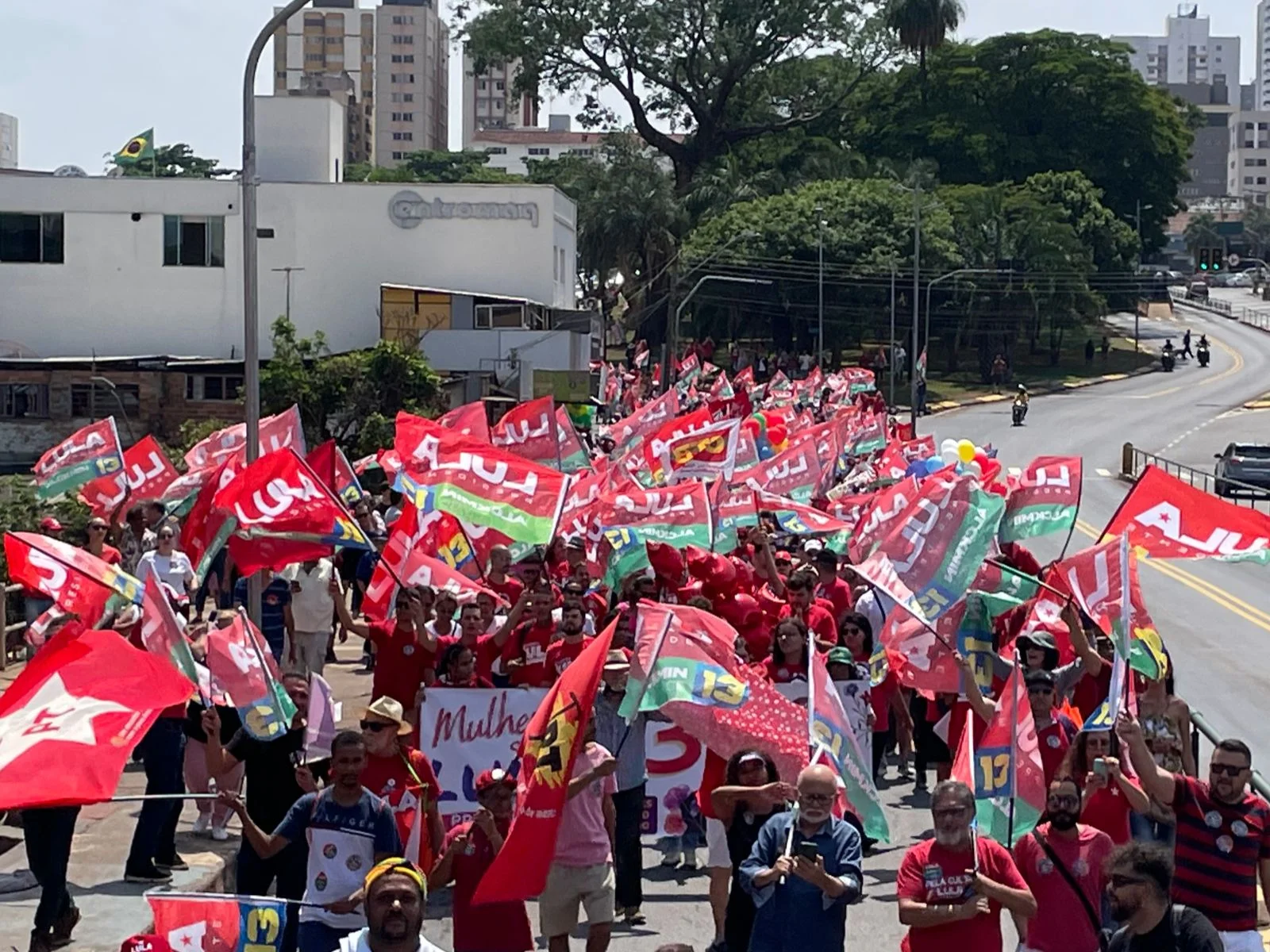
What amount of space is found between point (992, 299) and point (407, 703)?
69226 millimetres

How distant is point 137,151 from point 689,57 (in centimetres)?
3257

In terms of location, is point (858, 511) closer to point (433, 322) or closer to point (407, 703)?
point (407, 703)

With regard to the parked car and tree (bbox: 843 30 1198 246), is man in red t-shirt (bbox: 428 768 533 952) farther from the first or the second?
tree (bbox: 843 30 1198 246)

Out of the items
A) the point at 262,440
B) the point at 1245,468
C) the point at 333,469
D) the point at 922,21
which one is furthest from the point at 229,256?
the point at 922,21

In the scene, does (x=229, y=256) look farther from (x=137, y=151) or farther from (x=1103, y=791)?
(x=1103, y=791)

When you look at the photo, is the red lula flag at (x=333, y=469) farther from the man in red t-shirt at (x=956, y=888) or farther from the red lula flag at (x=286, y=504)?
the man in red t-shirt at (x=956, y=888)

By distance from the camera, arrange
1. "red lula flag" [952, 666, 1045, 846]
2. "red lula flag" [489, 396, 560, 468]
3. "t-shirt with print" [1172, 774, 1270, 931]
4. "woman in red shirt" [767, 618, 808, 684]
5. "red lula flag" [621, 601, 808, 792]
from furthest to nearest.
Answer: "red lula flag" [489, 396, 560, 468] < "woman in red shirt" [767, 618, 808, 684] < "red lula flag" [621, 601, 808, 792] < "red lula flag" [952, 666, 1045, 846] < "t-shirt with print" [1172, 774, 1270, 931]

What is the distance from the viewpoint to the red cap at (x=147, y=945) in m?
6.92

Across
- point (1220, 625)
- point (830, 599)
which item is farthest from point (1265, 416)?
point (830, 599)

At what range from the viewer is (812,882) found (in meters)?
7.38

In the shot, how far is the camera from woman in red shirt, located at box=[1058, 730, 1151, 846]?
848cm

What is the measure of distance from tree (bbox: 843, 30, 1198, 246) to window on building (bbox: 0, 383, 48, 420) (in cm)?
5254

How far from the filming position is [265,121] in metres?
57.3

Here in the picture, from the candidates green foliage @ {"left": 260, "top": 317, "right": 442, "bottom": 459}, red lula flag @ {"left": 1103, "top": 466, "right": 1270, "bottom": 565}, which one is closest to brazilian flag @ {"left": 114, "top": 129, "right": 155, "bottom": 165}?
green foliage @ {"left": 260, "top": 317, "right": 442, "bottom": 459}
